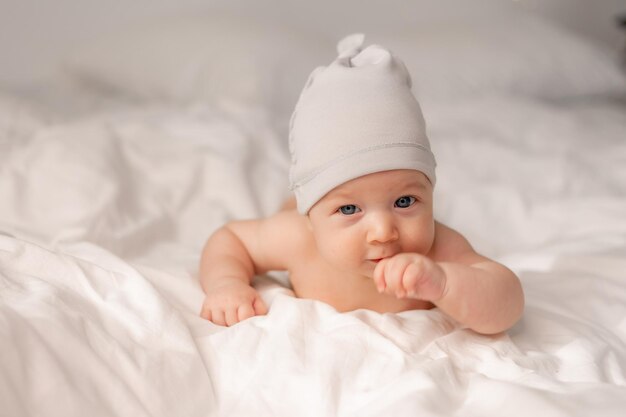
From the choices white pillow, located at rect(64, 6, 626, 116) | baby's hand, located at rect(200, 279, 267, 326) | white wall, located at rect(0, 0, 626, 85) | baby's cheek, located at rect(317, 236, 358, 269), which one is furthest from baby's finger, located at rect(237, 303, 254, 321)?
white wall, located at rect(0, 0, 626, 85)

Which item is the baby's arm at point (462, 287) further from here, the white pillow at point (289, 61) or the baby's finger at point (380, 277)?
the white pillow at point (289, 61)

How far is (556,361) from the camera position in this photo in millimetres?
1044

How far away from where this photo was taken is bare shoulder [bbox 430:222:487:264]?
3.77 feet

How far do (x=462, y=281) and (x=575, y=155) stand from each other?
983 millimetres

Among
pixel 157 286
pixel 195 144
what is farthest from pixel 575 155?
pixel 157 286

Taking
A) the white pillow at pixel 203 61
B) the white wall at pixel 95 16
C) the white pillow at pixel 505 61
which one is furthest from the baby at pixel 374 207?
the white wall at pixel 95 16

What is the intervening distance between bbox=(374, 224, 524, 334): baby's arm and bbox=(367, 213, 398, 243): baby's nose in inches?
1.7

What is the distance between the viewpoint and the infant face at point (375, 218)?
1.02m

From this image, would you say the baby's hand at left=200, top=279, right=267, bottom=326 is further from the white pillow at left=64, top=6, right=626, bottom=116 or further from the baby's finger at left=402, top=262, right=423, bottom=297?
the white pillow at left=64, top=6, right=626, bottom=116

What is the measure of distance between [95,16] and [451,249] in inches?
71.9

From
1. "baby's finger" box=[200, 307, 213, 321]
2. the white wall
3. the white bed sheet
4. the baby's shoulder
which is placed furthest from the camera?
the white wall

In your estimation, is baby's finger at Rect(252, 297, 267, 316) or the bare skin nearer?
the bare skin

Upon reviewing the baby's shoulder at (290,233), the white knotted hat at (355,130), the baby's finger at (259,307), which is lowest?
the baby's finger at (259,307)

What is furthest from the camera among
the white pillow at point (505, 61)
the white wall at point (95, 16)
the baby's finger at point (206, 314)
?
the white wall at point (95, 16)
